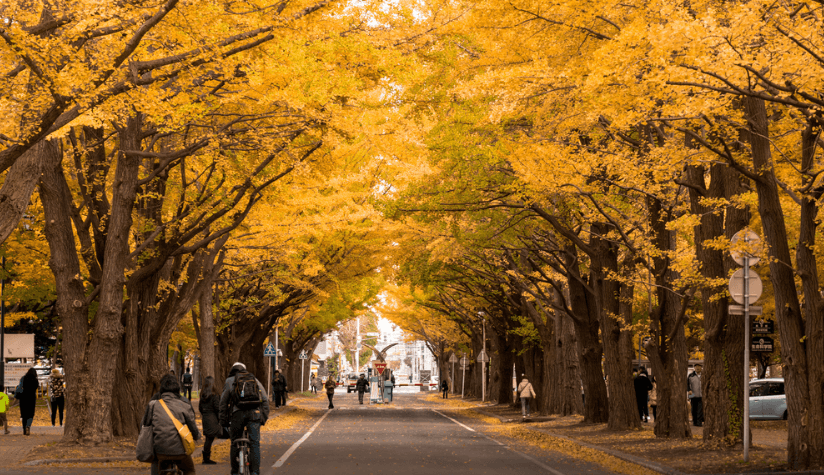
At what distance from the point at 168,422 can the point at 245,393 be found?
2658 mm

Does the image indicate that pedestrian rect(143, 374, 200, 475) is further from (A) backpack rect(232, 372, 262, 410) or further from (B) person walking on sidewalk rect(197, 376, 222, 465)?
(B) person walking on sidewalk rect(197, 376, 222, 465)

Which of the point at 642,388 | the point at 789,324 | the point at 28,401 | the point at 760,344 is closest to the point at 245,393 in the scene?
the point at 789,324

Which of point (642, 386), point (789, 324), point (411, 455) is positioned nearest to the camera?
point (789, 324)

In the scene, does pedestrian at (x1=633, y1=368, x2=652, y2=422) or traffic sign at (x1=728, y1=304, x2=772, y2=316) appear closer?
traffic sign at (x1=728, y1=304, x2=772, y2=316)

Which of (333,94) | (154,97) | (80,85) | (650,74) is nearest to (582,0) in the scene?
(650,74)

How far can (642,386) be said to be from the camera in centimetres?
2941

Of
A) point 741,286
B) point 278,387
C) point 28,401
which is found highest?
point 741,286

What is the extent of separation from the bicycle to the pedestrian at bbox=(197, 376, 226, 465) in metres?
4.17

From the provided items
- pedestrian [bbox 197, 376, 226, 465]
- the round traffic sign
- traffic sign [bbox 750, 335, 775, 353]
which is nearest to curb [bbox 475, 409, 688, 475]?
the round traffic sign

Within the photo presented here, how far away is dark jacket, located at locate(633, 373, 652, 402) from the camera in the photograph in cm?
2920

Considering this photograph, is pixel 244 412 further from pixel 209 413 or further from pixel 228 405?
pixel 209 413

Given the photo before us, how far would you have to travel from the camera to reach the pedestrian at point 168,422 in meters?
8.84

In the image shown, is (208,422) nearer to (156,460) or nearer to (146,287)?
(146,287)

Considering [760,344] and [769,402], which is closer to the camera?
[760,344]
